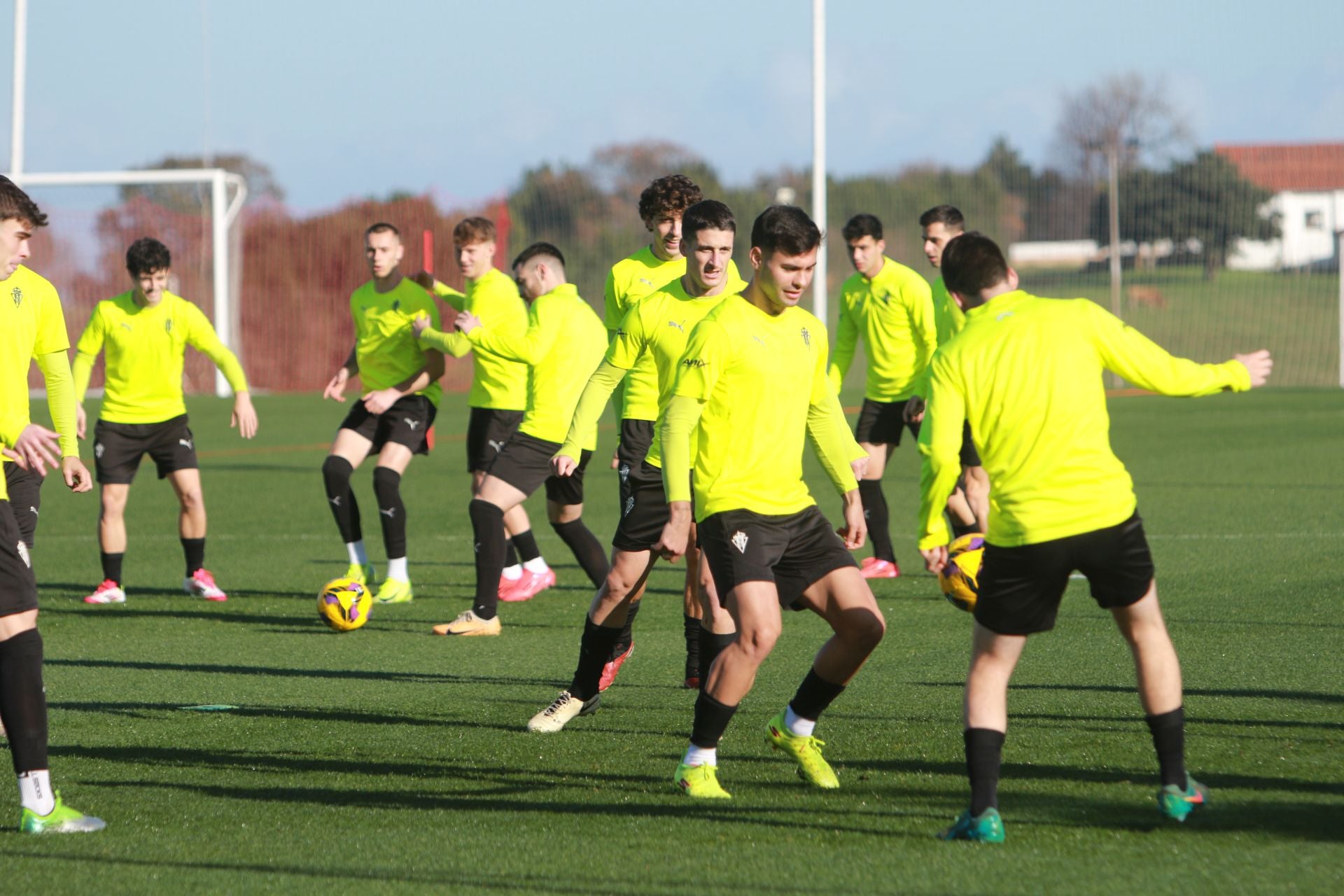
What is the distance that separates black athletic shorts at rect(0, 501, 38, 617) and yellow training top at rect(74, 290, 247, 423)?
543 cm

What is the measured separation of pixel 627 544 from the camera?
6609mm

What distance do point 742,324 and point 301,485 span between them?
12446 millimetres

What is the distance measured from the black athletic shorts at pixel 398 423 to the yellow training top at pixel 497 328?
444 mm

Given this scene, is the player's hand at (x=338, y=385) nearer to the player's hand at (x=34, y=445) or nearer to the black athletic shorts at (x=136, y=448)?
the black athletic shorts at (x=136, y=448)

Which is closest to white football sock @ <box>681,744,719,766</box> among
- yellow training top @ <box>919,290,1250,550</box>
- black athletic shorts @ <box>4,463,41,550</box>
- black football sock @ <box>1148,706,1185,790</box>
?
yellow training top @ <box>919,290,1250,550</box>

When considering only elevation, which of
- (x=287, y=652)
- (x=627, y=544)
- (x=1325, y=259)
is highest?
(x=1325, y=259)

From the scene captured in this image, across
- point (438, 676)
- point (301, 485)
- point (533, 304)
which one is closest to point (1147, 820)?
point (438, 676)

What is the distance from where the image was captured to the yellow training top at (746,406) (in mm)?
5375

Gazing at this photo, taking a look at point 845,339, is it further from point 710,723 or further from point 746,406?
point 710,723

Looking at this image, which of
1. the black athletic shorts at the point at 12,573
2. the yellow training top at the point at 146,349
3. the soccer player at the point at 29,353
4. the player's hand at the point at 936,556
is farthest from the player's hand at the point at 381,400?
the player's hand at the point at 936,556

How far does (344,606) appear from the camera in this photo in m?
8.91

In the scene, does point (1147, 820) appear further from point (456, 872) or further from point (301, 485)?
point (301, 485)

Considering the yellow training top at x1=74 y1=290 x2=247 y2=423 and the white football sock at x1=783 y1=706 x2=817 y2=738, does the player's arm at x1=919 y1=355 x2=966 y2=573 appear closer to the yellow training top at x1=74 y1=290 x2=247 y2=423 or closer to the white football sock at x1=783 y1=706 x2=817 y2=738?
the white football sock at x1=783 y1=706 x2=817 y2=738

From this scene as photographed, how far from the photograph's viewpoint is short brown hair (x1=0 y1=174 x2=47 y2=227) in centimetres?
530
